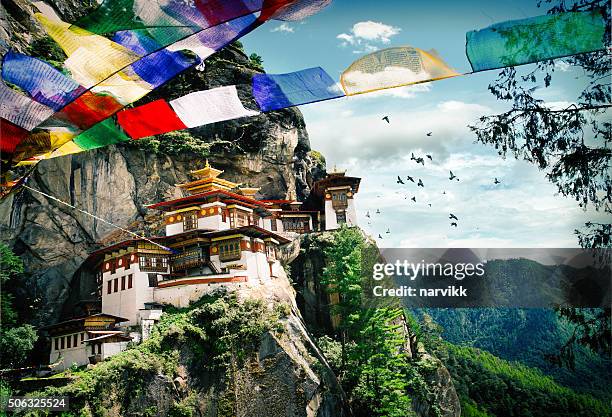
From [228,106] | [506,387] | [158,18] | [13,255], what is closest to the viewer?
[158,18]

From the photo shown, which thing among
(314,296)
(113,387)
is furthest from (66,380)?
(314,296)

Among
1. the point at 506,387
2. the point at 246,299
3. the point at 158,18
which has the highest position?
the point at 158,18

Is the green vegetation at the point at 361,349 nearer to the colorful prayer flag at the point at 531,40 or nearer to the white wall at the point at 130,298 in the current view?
the white wall at the point at 130,298

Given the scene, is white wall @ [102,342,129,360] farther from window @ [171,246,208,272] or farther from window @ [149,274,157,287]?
window @ [171,246,208,272]

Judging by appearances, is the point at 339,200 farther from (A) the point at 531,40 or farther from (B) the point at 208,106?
(A) the point at 531,40

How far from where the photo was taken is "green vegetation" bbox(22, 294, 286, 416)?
19.0 m

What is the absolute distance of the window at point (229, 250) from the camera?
2553 cm

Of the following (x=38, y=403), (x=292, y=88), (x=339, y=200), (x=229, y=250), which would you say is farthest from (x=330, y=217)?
(x=292, y=88)

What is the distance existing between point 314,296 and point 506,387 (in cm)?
2521

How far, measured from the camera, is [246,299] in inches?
883

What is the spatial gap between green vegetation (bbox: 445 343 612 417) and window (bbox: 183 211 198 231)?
2714 centimetres

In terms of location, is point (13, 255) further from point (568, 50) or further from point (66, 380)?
point (568, 50)

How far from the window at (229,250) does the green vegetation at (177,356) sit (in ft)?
9.78

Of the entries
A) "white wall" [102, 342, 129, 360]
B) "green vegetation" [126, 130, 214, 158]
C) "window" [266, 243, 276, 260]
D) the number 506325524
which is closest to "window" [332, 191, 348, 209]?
"window" [266, 243, 276, 260]
